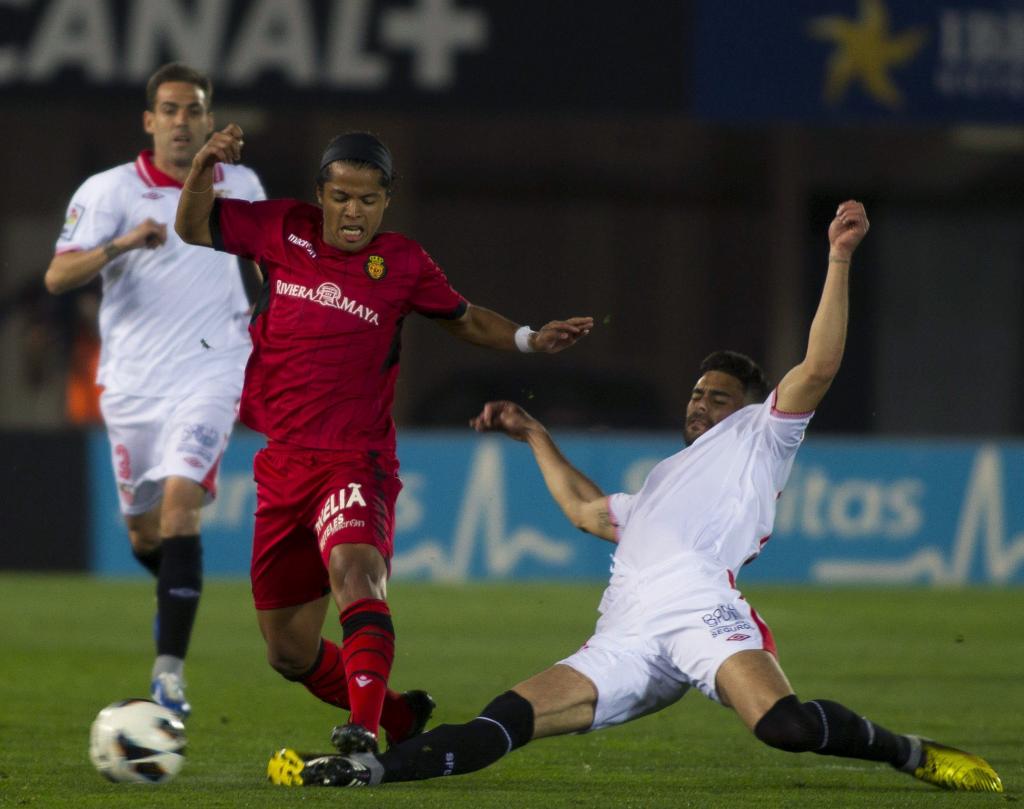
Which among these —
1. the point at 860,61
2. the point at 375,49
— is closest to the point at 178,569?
the point at 375,49

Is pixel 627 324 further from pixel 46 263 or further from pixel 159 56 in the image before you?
pixel 159 56

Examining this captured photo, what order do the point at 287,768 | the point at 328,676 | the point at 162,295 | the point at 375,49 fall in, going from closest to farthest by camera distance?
1. the point at 287,768
2. the point at 328,676
3. the point at 162,295
4. the point at 375,49

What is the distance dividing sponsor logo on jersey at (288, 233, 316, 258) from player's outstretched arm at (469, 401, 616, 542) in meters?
0.65

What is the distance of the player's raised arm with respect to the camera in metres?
5.43

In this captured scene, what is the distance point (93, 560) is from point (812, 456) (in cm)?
484

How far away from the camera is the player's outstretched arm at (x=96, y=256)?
259 inches

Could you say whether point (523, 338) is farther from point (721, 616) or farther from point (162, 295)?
point (162, 295)

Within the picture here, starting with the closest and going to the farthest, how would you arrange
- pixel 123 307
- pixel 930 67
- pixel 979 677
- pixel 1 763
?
pixel 1 763
pixel 123 307
pixel 979 677
pixel 930 67

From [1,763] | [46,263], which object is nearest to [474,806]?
[1,763]

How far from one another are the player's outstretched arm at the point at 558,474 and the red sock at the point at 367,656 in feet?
2.23

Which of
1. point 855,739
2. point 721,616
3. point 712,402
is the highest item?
point 712,402

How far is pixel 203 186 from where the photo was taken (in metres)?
5.61

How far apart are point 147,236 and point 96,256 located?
373 millimetres

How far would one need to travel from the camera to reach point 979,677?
28.7ft
